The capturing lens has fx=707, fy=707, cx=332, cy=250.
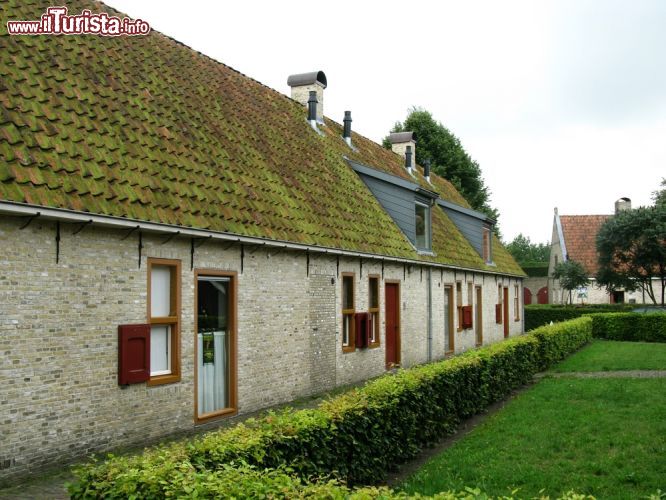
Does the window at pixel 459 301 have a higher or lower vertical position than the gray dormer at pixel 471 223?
lower

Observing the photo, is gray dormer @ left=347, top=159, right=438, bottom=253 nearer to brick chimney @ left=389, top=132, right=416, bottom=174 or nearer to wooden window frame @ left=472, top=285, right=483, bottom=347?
wooden window frame @ left=472, top=285, right=483, bottom=347

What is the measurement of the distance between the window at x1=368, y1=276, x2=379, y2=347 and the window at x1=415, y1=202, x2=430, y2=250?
3.64 m

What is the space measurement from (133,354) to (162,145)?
12.0 ft

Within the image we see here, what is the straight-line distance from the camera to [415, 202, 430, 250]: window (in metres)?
21.3

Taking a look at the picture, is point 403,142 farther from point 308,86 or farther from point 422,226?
point 422,226

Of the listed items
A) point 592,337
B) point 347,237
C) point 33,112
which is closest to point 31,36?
point 33,112

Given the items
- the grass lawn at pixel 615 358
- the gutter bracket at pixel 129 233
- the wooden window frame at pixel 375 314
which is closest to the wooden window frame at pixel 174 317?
the gutter bracket at pixel 129 233

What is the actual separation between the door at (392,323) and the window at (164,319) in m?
8.99

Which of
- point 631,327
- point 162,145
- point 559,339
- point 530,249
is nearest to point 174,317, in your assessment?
point 162,145

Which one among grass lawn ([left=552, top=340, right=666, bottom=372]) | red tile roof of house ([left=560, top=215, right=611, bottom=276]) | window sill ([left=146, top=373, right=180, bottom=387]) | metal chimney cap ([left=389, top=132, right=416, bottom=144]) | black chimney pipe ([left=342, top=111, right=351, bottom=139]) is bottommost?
grass lawn ([left=552, top=340, right=666, bottom=372])

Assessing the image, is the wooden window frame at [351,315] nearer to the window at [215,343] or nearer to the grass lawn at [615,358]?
the window at [215,343]

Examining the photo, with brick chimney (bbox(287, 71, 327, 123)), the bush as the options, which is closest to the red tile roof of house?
the bush

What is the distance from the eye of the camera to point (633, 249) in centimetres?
4178

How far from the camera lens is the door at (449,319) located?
2388cm
